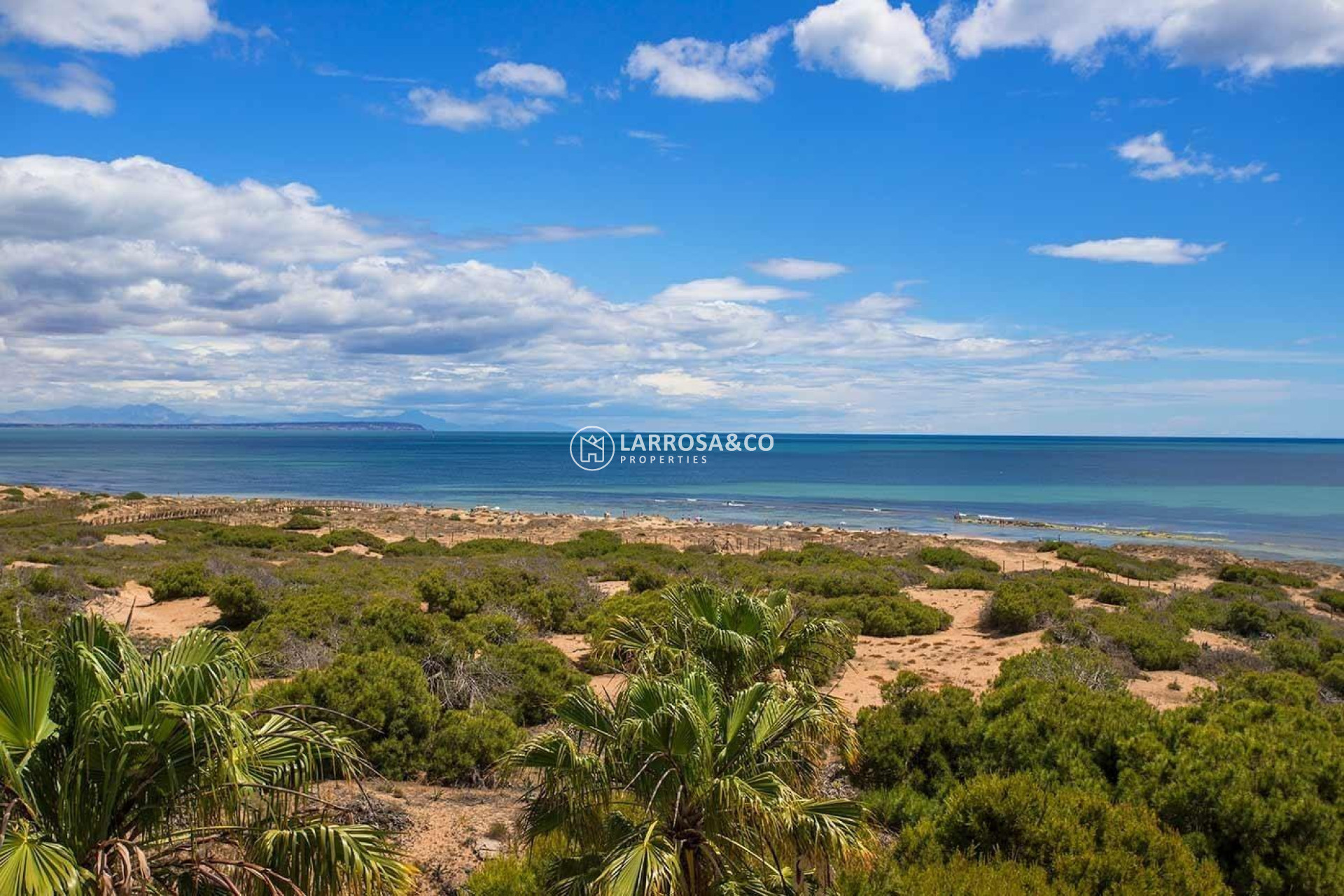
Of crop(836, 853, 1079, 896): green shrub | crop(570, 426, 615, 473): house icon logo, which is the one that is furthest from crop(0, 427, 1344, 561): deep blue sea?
crop(836, 853, 1079, 896): green shrub

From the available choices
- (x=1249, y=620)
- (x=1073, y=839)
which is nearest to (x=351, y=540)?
(x=1249, y=620)

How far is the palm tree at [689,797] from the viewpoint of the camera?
15.3 feet

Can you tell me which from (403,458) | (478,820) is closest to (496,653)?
(478,820)

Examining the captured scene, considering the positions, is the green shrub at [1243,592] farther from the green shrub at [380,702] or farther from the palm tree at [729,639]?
the green shrub at [380,702]

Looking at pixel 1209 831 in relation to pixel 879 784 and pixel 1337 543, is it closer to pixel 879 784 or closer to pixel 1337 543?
pixel 879 784

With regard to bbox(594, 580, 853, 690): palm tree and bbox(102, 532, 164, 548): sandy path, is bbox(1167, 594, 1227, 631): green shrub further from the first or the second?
bbox(102, 532, 164, 548): sandy path

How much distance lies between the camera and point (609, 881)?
4.40 meters

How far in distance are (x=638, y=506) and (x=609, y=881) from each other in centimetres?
6220

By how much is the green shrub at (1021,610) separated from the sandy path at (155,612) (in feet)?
56.7

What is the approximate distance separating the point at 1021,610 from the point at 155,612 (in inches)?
802

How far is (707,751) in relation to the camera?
4824mm

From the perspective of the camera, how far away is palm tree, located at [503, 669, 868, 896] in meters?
4.66

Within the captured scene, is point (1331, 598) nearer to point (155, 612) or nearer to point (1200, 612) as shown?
point (1200, 612)

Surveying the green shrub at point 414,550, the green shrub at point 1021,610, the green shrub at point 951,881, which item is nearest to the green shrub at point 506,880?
the green shrub at point 951,881
